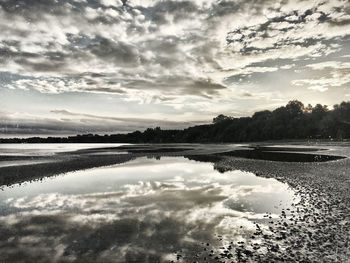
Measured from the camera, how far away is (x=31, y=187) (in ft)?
80.8

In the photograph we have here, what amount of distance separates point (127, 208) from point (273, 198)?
10.4 m

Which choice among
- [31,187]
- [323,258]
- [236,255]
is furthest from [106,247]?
[31,187]

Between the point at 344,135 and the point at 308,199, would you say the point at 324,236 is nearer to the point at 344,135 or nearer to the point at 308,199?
the point at 308,199

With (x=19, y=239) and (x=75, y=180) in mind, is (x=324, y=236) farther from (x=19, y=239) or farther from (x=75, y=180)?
(x=75, y=180)

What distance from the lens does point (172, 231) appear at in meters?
12.7

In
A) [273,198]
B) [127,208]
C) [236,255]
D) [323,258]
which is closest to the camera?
[323,258]

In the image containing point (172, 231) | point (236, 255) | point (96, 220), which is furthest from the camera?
point (96, 220)

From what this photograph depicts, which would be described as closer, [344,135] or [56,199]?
[56,199]

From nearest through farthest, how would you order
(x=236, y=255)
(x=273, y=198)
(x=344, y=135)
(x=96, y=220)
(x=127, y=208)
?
(x=236, y=255)
(x=96, y=220)
(x=127, y=208)
(x=273, y=198)
(x=344, y=135)

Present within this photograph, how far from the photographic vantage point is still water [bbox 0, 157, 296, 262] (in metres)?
10.6

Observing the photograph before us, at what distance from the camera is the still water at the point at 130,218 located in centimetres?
1059

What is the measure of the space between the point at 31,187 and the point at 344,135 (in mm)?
154146

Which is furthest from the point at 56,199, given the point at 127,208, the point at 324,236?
the point at 324,236

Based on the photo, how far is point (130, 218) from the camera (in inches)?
588
